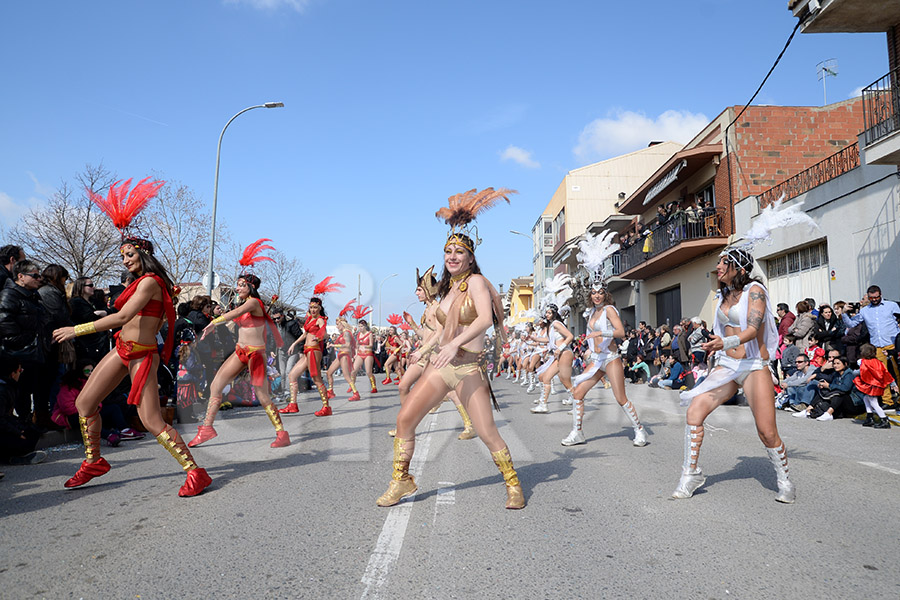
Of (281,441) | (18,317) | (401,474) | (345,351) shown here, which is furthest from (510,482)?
(345,351)

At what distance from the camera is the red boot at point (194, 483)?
15.8 feet

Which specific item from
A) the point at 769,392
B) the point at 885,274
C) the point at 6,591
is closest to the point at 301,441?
the point at 6,591

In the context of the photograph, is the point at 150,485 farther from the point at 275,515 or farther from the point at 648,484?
the point at 648,484

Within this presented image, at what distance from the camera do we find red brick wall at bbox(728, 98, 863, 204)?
2070 cm

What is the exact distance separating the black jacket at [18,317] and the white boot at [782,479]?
708 cm

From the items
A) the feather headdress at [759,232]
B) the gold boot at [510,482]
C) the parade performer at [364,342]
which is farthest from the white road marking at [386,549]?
the parade performer at [364,342]

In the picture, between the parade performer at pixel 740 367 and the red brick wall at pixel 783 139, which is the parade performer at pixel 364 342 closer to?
the parade performer at pixel 740 367

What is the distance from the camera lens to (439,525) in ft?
13.3

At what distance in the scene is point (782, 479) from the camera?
470 cm

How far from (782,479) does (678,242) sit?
18.6 m

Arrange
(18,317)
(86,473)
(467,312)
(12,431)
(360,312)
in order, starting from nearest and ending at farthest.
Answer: (467,312) → (86,473) → (12,431) → (18,317) → (360,312)

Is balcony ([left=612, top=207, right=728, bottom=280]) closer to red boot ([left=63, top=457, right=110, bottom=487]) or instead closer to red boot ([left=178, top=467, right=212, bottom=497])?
red boot ([left=178, top=467, right=212, bottom=497])

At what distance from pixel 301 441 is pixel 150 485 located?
2566 mm

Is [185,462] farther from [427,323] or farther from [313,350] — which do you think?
[313,350]
